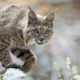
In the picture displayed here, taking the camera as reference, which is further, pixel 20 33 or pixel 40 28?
pixel 20 33

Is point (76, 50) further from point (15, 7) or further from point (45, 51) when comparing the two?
point (15, 7)

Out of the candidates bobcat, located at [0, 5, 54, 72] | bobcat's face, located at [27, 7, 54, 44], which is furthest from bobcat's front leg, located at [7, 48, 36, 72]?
bobcat's face, located at [27, 7, 54, 44]

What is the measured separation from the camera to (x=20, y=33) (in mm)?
5473

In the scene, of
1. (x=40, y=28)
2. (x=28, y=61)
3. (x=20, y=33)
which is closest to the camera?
(x=40, y=28)

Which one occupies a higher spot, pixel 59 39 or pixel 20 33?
pixel 59 39

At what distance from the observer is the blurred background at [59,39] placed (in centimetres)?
641

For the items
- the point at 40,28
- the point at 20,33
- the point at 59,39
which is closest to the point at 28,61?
the point at 20,33

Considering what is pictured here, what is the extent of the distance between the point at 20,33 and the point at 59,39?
2.79 metres

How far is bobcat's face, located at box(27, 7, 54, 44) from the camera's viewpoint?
532 cm

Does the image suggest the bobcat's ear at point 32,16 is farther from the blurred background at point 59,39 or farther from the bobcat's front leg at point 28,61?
the bobcat's front leg at point 28,61

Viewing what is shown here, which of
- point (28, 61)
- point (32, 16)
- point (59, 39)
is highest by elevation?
point (59, 39)

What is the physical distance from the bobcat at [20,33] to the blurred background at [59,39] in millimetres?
165

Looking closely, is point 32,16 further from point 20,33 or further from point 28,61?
point 28,61

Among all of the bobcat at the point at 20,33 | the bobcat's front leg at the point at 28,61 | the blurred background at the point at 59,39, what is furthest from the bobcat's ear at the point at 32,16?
the bobcat's front leg at the point at 28,61
